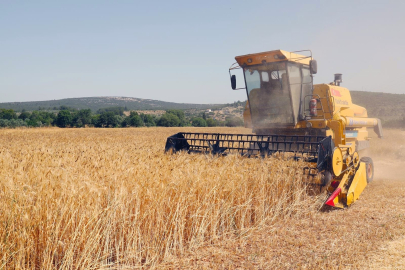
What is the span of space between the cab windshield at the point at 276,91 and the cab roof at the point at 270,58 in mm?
113

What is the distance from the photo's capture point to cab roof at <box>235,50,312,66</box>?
257 inches

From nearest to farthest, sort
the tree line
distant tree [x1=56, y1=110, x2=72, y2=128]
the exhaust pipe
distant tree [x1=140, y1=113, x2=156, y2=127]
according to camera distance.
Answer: the exhaust pipe < the tree line < distant tree [x1=140, y1=113, x2=156, y2=127] < distant tree [x1=56, y1=110, x2=72, y2=128]

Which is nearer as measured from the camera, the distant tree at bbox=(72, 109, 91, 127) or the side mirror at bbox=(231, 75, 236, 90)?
the side mirror at bbox=(231, 75, 236, 90)

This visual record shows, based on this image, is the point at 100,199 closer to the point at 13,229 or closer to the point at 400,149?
the point at 13,229

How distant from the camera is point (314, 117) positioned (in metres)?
7.02

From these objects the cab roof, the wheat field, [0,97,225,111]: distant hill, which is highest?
[0,97,225,111]: distant hill

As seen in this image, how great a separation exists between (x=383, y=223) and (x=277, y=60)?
3.64m

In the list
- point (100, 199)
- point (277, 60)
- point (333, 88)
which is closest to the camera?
point (100, 199)

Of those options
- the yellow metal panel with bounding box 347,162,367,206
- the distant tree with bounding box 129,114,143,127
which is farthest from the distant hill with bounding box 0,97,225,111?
the yellow metal panel with bounding box 347,162,367,206

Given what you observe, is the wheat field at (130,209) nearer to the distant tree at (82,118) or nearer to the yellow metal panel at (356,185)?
the yellow metal panel at (356,185)

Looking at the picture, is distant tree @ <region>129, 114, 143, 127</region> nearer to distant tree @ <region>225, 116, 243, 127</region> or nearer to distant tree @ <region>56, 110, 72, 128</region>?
distant tree @ <region>225, 116, 243, 127</region>

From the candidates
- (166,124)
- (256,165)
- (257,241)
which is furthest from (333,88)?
(166,124)

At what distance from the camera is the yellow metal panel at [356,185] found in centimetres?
498

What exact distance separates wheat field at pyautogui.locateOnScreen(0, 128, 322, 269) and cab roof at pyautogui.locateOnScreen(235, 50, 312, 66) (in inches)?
106
